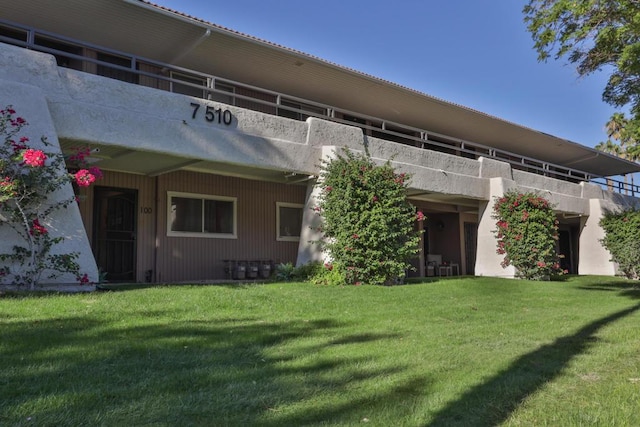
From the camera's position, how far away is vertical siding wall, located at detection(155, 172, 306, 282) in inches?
523

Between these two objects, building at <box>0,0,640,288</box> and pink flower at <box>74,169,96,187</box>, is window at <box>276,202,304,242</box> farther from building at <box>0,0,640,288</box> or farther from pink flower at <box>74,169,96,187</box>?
pink flower at <box>74,169,96,187</box>

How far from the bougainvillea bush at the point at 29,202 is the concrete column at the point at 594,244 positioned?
19.4 metres

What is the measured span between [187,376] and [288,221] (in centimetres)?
1157

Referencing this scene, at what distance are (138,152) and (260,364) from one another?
22.4 feet

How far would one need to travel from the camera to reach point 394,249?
12.0 meters

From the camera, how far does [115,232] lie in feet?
41.9

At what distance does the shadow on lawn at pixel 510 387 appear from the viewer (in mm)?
3717

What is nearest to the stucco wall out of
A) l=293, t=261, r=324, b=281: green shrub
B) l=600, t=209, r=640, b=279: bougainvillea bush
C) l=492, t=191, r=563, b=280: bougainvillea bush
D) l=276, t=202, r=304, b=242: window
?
l=293, t=261, r=324, b=281: green shrub

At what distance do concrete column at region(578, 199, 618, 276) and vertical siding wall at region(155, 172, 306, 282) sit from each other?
1251 centimetres

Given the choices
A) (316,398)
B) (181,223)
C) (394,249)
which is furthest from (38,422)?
(181,223)

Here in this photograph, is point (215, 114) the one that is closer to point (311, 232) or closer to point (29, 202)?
point (311, 232)

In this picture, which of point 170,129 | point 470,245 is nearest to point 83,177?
point 170,129

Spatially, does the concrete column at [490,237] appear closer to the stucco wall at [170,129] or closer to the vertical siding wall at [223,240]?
the stucco wall at [170,129]

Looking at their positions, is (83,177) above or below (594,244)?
above
